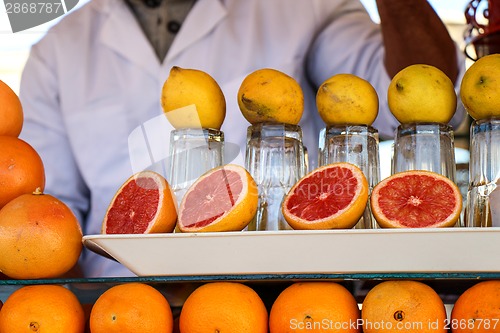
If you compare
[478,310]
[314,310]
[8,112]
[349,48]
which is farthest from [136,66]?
[478,310]

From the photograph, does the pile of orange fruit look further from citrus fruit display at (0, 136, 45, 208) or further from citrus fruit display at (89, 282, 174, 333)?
citrus fruit display at (0, 136, 45, 208)

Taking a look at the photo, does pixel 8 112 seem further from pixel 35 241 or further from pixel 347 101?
pixel 347 101

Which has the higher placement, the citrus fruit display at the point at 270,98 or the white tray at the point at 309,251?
Result: the citrus fruit display at the point at 270,98

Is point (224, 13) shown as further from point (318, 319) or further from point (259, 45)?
point (318, 319)

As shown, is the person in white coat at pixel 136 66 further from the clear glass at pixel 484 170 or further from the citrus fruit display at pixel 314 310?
the citrus fruit display at pixel 314 310

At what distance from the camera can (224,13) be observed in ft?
7.16

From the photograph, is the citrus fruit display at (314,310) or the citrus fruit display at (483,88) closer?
the citrus fruit display at (314,310)

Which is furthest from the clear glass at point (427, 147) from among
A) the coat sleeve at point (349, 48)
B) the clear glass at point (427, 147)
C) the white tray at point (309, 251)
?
the coat sleeve at point (349, 48)

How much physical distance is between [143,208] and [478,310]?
50 centimetres

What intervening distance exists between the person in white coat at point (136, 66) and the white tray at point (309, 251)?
3.75 ft

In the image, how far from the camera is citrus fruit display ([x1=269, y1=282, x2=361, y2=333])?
90cm

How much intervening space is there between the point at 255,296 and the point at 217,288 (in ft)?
0.19

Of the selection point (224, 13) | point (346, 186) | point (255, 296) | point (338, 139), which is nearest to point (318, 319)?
point (255, 296)

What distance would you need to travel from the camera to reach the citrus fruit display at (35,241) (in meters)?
1.02
